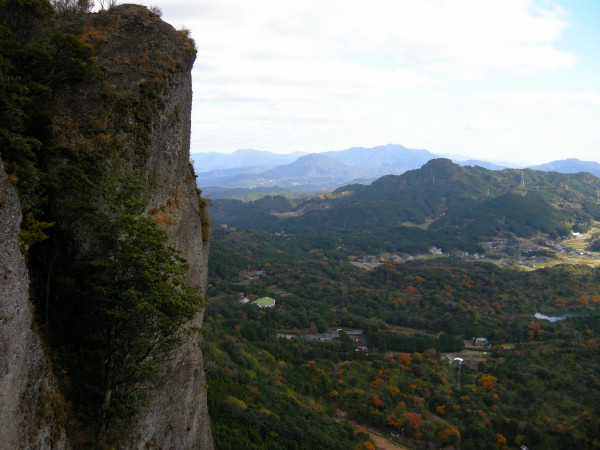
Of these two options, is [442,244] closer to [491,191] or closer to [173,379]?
[491,191]

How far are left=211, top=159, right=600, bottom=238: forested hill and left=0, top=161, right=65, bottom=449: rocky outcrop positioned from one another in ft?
421

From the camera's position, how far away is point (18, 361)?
19.9ft

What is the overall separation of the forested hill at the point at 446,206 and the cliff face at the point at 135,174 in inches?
4876

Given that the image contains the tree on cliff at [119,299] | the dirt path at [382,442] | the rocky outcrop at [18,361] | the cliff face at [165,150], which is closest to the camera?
the rocky outcrop at [18,361]

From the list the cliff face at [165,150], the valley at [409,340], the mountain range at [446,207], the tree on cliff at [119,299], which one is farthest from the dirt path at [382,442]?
the mountain range at [446,207]

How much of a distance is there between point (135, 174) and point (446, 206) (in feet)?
528

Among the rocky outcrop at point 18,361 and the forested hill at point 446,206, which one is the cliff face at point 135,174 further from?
the forested hill at point 446,206

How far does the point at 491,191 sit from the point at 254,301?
13696 centimetres

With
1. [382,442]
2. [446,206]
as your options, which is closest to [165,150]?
[382,442]

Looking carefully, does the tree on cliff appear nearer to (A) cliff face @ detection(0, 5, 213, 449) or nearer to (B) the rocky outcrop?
(A) cliff face @ detection(0, 5, 213, 449)

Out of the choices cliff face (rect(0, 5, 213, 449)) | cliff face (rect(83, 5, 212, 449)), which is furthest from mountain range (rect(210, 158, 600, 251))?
cliff face (rect(0, 5, 213, 449))

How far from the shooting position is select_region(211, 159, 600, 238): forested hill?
127m

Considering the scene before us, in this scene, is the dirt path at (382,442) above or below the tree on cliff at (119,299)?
below

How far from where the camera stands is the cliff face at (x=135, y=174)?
6148 mm
